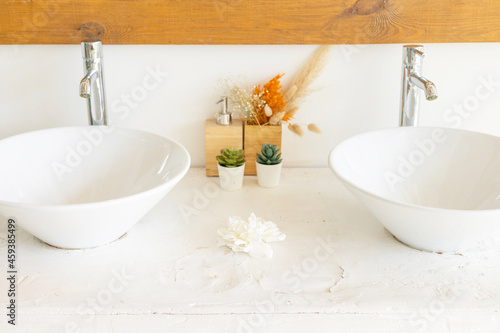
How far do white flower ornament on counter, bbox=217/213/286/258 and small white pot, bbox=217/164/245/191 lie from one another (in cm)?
21

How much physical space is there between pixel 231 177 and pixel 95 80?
0.39 m

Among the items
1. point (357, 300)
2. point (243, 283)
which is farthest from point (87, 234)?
point (357, 300)

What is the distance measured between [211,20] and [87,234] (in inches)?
24.3

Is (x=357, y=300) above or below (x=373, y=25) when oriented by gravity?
below

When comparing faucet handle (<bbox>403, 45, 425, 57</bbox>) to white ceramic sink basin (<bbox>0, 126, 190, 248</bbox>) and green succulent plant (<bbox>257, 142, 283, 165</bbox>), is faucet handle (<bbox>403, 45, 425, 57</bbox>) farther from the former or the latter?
white ceramic sink basin (<bbox>0, 126, 190, 248</bbox>)

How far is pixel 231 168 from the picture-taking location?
1.20 metres

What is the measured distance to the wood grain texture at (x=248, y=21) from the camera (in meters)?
1.24

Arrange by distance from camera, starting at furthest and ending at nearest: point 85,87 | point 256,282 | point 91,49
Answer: point 91,49 < point 85,87 < point 256,282

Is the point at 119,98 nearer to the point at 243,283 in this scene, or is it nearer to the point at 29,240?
the point at 29,240

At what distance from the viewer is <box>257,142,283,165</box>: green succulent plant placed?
121cm

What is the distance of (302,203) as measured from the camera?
117cm

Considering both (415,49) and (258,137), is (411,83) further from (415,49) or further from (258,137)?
(258,137)

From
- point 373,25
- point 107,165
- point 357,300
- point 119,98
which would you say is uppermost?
point 373,25

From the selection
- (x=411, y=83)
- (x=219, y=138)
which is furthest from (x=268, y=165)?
(x=411, y=83)
